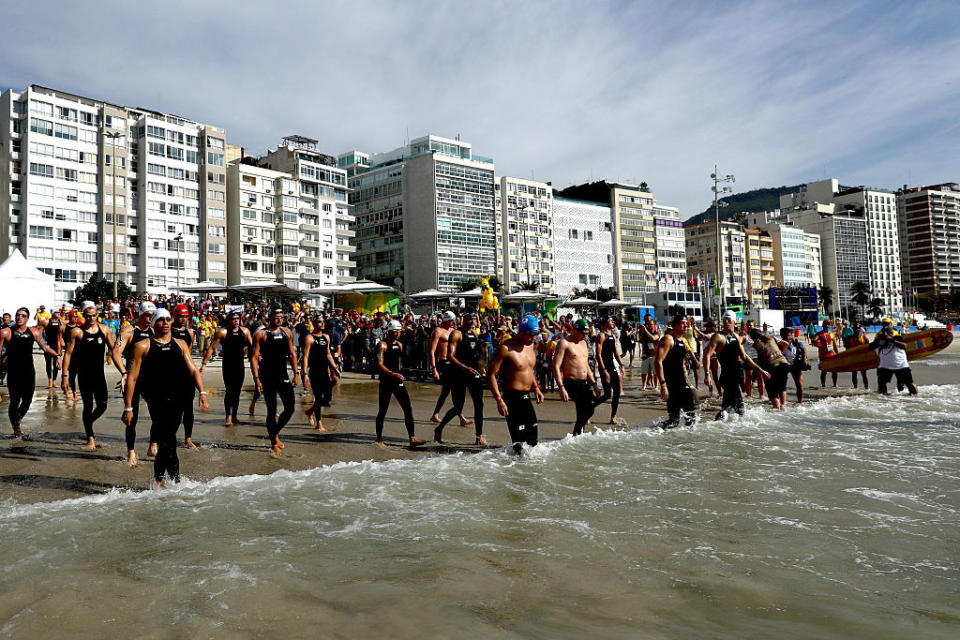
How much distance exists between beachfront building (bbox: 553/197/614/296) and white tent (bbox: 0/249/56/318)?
74.9m

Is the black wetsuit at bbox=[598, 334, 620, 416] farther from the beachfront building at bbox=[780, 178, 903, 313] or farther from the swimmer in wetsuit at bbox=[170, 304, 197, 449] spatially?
the beachfront building at bbox=[780, 178, 903, 313]

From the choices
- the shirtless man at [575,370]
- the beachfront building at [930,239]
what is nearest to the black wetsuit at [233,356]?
the shirtless man at [575,370]

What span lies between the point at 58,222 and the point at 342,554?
223ft

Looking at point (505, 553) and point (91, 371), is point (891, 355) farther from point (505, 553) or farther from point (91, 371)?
point (91, 371)

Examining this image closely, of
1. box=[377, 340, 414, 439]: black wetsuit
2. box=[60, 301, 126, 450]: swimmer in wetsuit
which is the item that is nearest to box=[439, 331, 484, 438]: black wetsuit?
box=[377, 340, 414, 439]: black wetsuit

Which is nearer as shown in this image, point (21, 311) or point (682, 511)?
point (682, 511)

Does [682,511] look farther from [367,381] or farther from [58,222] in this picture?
[58,222]

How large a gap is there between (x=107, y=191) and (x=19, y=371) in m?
63.0

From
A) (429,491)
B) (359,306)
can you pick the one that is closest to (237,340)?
(429,491)

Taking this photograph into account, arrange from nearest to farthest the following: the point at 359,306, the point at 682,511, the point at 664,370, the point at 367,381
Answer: the point at 682,511 → the point at 664,370 → the point at 367,381 → the point at 359,306

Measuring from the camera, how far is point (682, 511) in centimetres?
590

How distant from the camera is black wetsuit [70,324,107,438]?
809cm

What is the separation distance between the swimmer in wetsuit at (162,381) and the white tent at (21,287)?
2490 centimetres

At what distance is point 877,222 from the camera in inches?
5920
